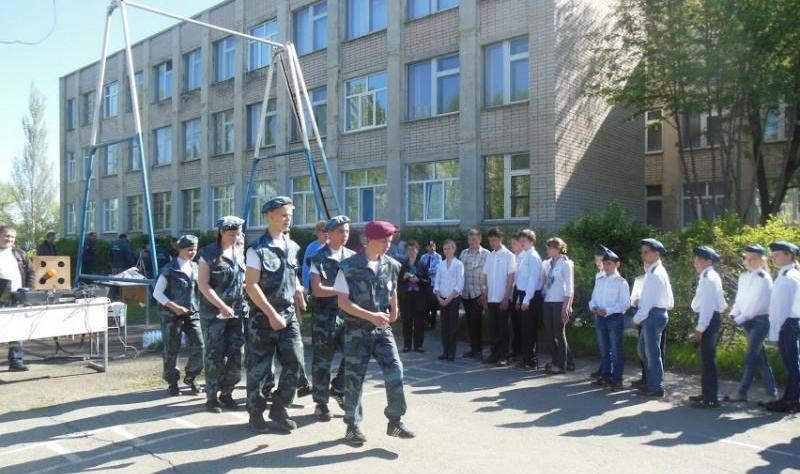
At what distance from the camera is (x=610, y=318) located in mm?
7957

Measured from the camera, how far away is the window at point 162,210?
29.3 m

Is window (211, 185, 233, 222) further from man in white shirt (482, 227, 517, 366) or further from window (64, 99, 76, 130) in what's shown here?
man in white shirt (482, 227, 517, 366)

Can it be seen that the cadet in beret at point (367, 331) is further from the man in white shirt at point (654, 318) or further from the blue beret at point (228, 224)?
the man in white shirt at point (654, 318)

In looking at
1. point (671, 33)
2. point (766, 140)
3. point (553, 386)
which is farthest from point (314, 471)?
point (766, 140)

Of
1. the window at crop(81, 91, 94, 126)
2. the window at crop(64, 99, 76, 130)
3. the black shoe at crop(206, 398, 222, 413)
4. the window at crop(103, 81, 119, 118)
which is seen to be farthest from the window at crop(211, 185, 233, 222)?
the black shoe at crop(206, 398, 222, 413)

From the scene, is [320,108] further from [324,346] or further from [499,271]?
[324,346]

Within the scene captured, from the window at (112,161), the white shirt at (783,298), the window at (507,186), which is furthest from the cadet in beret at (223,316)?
the window at (112,161)

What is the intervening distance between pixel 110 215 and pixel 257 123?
1356 cm

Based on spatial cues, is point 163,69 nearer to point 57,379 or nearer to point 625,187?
point 625,187

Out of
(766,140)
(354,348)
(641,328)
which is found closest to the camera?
(354,348)

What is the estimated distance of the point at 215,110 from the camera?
1033 inches

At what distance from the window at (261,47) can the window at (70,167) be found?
17145 mm

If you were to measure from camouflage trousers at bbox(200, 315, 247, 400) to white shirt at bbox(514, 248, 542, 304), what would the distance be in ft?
12.9

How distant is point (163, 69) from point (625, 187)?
831 inches
